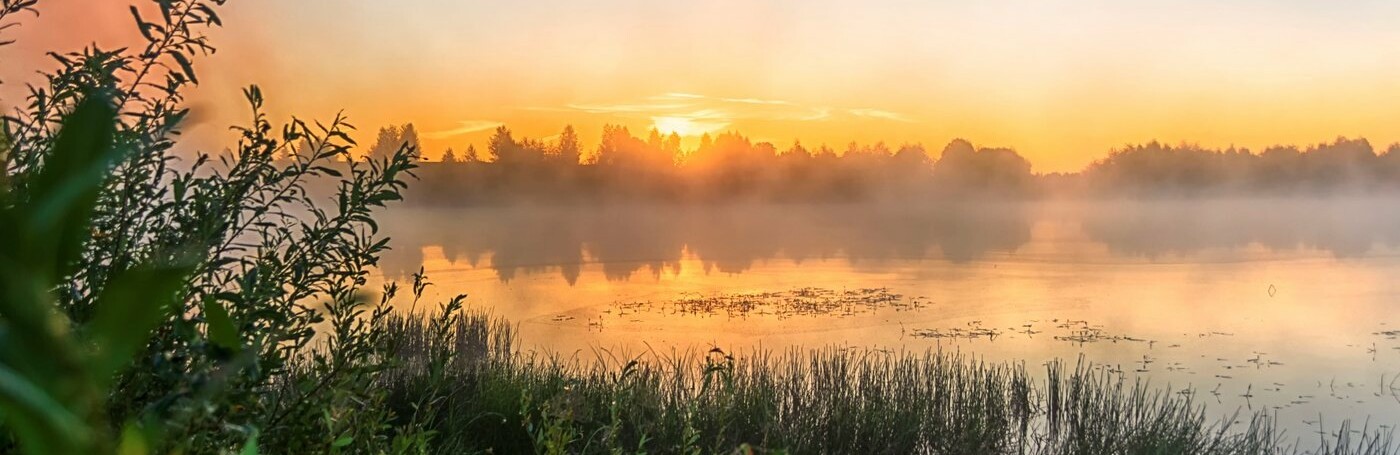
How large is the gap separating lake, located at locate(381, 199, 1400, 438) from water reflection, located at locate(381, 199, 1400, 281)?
0.63ft

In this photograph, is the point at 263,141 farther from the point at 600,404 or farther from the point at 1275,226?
the point at 1275,226

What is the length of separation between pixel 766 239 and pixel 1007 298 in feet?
56.8

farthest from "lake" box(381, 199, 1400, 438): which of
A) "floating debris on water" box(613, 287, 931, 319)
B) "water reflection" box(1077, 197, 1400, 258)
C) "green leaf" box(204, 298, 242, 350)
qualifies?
"green leaf" box(204, 298, 242, 350)

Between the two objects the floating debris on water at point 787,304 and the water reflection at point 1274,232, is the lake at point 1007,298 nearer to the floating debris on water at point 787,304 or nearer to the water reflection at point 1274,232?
the floating debris on water at point 787,304

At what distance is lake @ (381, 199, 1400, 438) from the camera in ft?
32.2

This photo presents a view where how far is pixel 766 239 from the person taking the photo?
3269 cm

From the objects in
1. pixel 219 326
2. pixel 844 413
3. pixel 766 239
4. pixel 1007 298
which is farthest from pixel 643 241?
pixel 219 326

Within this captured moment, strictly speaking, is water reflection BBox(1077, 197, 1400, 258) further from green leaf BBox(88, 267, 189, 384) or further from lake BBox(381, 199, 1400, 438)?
green leaf BBox(88, 267, 189, 384)

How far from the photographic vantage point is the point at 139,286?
200 mm

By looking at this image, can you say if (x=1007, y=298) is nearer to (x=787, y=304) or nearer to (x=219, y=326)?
(x=787, y=304)

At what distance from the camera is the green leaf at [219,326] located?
0.29 metres

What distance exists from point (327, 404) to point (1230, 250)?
99.8 ft

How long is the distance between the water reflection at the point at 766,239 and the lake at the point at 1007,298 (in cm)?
19

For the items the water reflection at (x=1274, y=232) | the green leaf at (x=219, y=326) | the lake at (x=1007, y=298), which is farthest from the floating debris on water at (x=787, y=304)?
the water reflection at (x=1274, y=232)
